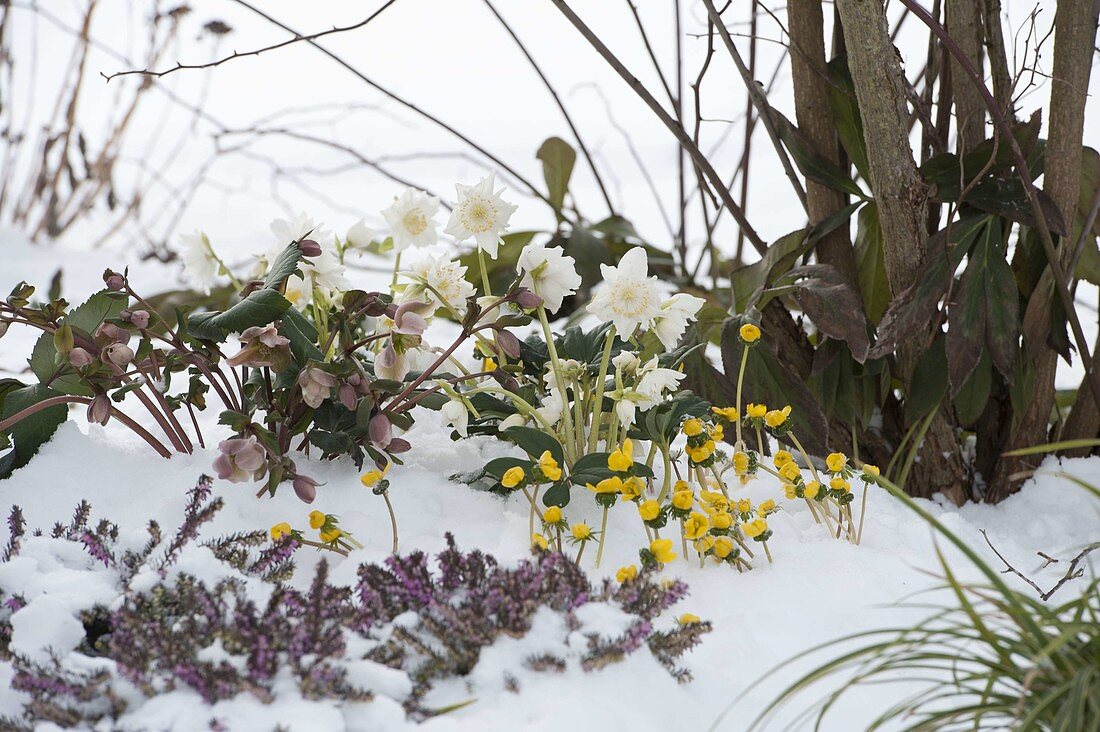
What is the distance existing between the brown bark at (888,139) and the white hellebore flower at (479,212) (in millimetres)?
481

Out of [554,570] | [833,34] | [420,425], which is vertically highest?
[833,34]

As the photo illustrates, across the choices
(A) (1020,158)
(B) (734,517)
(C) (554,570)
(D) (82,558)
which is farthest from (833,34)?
(D) (82,558)

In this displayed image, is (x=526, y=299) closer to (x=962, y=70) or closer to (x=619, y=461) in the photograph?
(x=619, y=461)

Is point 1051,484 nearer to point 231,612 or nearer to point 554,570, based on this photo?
point 554,570

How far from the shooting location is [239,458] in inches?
40.5

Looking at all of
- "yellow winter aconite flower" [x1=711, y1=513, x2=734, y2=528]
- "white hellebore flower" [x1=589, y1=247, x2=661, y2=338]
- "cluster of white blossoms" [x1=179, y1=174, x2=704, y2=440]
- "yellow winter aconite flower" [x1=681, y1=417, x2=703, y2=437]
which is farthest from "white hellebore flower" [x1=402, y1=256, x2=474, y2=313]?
"yellow winter aconite flower" [x1=711, y1=513, x2=734, y2=528]

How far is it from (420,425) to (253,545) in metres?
0.46

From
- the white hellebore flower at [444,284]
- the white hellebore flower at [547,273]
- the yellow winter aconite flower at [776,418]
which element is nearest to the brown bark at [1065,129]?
the yellow winter aconite flower at [776,418]

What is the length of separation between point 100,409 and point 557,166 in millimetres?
1213

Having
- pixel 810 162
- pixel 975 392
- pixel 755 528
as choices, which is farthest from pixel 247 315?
pixel 975 392

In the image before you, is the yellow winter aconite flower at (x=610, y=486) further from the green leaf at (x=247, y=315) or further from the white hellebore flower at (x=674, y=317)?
the green leaf at (x=247, y=315)

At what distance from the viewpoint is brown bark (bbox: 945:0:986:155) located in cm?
139

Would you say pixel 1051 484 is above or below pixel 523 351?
below

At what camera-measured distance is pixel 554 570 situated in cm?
93
